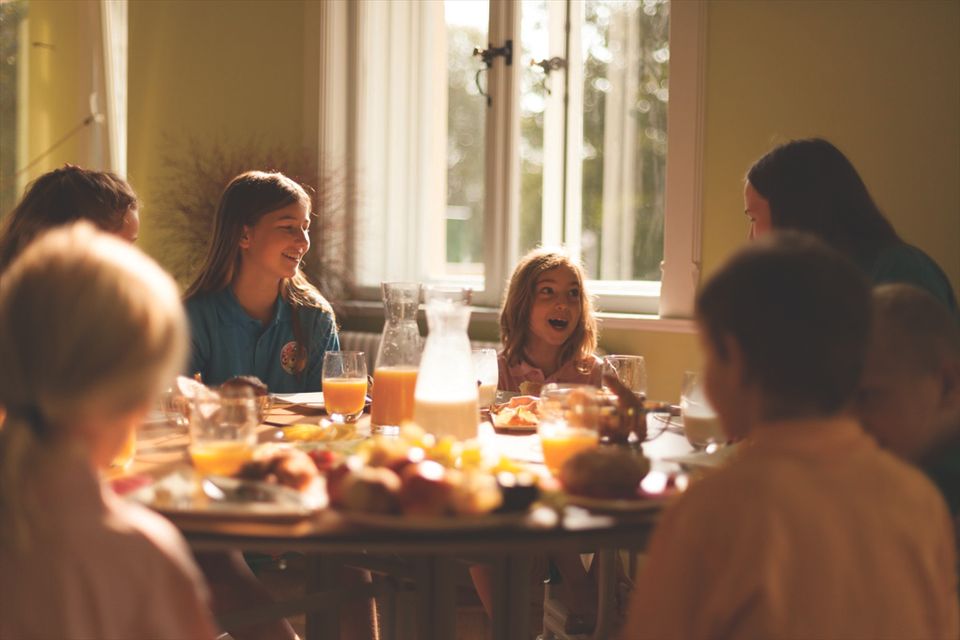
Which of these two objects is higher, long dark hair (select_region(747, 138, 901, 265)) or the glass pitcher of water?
long dark hair (select_region(747, 138, 901, 265))

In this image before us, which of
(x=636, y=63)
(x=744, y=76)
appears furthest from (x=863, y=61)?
(x=636, y=63)

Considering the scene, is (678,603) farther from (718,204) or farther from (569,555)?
(718,204)

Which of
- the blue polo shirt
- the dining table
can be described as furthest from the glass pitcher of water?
the blue polo shirt

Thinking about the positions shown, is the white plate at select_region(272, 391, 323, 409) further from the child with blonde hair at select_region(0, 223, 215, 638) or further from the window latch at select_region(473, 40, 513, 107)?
the window latch at select_region(473, 40, 513, 107)

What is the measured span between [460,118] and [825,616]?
369 centimetres

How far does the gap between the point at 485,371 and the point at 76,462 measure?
112cm

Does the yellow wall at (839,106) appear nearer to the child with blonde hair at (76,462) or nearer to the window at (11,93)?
the child with blonde hair at (76,462)

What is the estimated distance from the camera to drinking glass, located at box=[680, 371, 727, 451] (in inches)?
61.9

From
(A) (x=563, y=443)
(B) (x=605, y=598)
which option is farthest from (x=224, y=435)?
(B) (x=605, y=598)

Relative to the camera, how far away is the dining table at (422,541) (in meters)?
1.08

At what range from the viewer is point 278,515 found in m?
1.12

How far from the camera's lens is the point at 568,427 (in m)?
1.42

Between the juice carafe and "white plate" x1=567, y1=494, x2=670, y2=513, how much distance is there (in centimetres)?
54

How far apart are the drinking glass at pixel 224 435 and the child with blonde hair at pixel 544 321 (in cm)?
149
